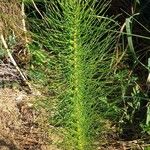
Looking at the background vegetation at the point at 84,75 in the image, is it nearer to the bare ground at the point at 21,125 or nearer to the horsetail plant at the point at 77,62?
the horsetail plant at the point at 77,62

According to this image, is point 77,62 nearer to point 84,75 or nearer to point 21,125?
point 84,75

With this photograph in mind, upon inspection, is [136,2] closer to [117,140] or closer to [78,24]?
[117,140]

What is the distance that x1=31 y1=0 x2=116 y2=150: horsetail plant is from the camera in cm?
173

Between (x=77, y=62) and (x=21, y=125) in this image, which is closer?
(x=77, y=62)

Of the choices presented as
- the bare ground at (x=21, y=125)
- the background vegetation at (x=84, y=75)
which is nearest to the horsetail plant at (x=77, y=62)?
the background vegetation at (x=84, y=75)

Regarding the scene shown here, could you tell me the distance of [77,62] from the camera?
1.84 meters

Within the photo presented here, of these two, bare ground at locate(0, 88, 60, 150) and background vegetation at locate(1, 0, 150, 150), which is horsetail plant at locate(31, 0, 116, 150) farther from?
bare ground at locate(0, 88, 60, 150)

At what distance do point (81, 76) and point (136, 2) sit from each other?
119 centimetres

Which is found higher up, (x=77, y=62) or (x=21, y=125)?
(x=77, y=62)

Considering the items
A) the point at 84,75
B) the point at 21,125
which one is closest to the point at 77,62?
the point at 84,75

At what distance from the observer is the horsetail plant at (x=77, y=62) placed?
5.69 ft

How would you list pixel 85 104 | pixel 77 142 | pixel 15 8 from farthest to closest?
pixel 15 8 < pixel 77 142 < pixel 85 104

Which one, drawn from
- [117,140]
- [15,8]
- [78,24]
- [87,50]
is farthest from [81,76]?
[15,8]

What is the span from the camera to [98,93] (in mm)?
2158
